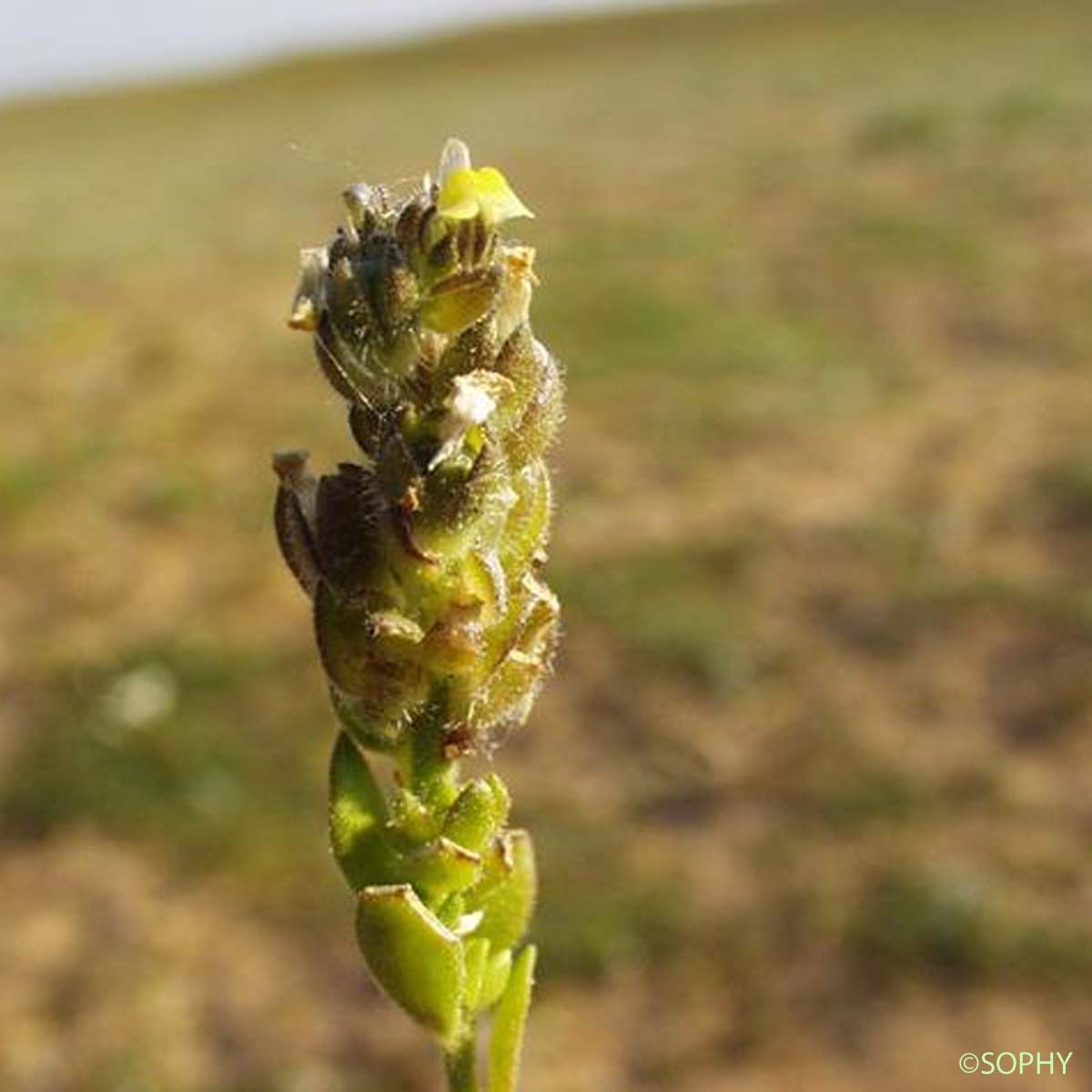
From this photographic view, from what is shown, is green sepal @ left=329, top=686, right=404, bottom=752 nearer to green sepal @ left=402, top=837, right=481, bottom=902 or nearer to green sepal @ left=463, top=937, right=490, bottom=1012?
green sepal @ left=402, top=837, right=481, bottom=902

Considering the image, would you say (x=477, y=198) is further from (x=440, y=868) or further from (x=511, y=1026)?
(x=511, y=1026)

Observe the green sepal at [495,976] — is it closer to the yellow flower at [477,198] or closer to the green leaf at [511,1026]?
the green leaf at [511,1026]

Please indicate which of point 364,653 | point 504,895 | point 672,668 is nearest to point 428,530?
point 364,653

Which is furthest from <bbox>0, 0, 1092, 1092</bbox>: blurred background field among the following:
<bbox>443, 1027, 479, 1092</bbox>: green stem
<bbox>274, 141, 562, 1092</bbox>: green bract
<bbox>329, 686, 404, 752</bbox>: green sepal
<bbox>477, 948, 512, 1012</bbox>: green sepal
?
<bbox>443, 1027, 479, 1092</bbox>: green stem

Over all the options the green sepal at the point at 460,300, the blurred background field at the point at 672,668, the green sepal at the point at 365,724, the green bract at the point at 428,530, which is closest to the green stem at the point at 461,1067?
the green bract at the point at 428,530

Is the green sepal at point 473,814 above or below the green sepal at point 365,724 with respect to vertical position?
below

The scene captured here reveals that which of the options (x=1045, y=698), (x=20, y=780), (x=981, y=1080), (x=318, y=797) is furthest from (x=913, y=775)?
(x=20, y=780)

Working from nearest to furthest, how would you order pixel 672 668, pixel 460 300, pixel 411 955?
1. pixel 460 300
2. pixel 411 955
3. pixel 672 668
